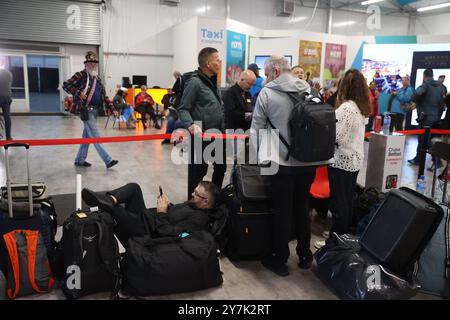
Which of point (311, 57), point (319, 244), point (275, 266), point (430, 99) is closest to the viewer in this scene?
point (275, 266)

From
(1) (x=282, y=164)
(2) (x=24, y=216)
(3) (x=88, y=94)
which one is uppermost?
(3) (x=88, y=94)

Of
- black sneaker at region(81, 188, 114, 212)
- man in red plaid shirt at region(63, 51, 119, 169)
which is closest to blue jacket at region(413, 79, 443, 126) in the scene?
man in red plaid shirt at region(63, 51, 119, 169)

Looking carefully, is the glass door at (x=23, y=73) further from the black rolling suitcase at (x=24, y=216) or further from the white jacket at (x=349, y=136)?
the white jacket at (x=349, y=136)

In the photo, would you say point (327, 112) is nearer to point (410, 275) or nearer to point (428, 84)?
point (410, 275)

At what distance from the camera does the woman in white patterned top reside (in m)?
2.81

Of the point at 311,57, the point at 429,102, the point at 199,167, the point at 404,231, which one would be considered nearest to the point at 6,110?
the point at 199,167

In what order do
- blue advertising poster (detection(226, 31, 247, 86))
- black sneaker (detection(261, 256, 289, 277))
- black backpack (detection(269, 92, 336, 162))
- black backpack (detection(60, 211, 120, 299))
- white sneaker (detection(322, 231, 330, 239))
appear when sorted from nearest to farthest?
1. black backpack (detection(60, 211, 120, 299))
2. black backpack (detection(269, 92, 336, 162))
3. black sneaker (detection(261, 256, 289, 277))
4. white sneaker (detection(322, 231, 330, 239))
5. blue advertising poster (detection(226, 31, 247, 86))

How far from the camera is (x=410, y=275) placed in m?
2.35

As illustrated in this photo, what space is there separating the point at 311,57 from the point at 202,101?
1081cm

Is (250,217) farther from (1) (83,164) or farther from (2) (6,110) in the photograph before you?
(2) (6,110)

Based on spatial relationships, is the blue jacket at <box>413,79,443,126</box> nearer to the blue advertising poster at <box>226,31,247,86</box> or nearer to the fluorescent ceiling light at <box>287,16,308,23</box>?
the blue advertising poster at <box>226,31,247,86</box>

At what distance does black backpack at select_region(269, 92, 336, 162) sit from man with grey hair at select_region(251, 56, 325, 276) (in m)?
0.05

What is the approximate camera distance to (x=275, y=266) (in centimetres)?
266
